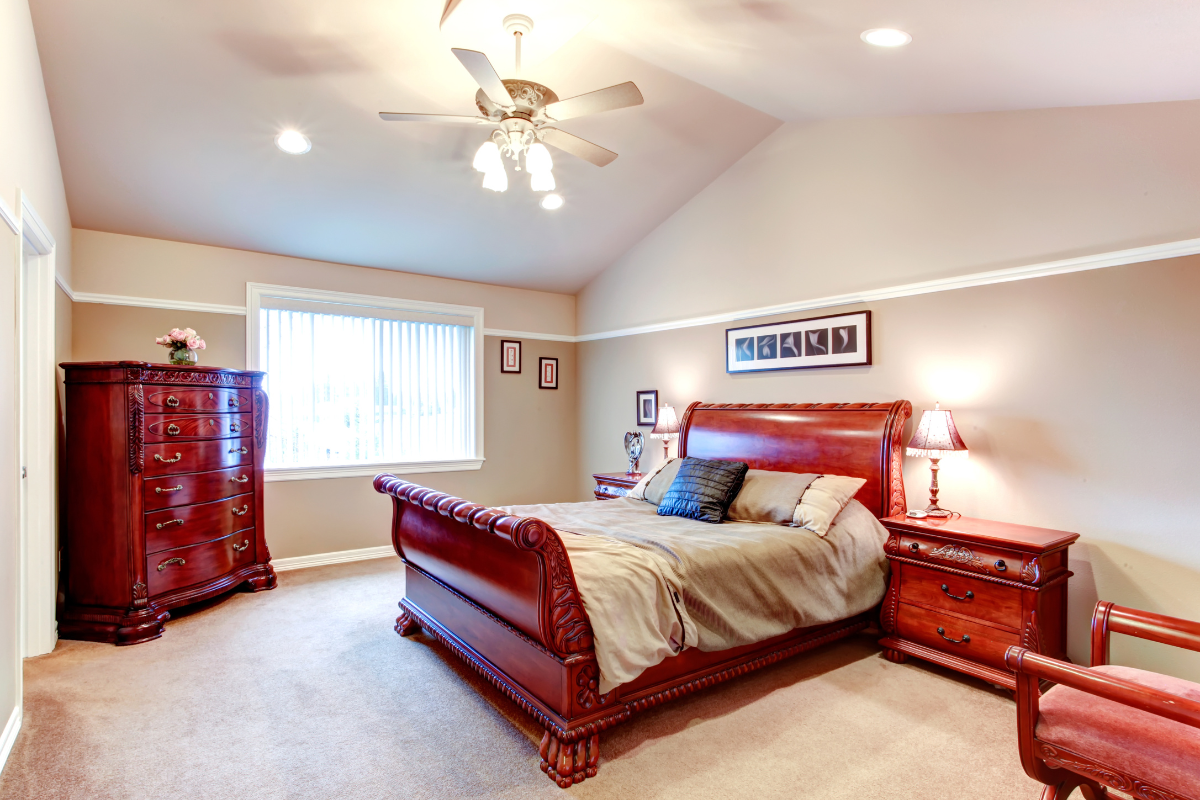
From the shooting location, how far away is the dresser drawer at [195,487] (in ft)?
11.8

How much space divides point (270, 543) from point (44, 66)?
3223mm

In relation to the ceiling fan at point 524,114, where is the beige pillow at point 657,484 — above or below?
below

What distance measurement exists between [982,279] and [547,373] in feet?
12.7

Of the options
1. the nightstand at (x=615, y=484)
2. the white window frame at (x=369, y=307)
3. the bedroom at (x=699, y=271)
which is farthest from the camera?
the nightstand at (x=615, y=484)

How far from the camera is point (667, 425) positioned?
16.2ft

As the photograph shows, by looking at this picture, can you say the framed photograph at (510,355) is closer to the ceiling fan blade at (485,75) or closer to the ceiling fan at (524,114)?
the ceiling fan at (524,114)

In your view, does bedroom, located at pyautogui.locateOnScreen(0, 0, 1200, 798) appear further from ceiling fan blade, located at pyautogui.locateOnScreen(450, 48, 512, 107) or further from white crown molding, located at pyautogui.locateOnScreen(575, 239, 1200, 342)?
ceiling fan blade, located at pyautogui.locateOnScreen(450, 48, 512, 107)

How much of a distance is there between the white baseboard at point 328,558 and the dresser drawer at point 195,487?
828 millimetres

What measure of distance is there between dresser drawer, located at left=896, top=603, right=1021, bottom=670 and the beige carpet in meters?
0.15

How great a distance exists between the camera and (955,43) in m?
2.39

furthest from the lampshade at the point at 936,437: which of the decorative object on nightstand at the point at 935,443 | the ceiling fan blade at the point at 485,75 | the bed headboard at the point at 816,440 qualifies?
the ceiling fan blade at the point at 485,75

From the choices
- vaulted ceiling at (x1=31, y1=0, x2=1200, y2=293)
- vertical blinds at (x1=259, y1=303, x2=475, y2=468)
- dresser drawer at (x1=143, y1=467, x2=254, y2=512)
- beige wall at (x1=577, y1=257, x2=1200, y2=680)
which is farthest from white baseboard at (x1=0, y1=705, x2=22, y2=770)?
beige wall at (x1=577, y1=257, x2=1200, y2=680)

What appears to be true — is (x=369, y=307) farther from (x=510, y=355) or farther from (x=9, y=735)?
(x=9, y=735)

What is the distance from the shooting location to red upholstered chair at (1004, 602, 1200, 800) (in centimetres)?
147
